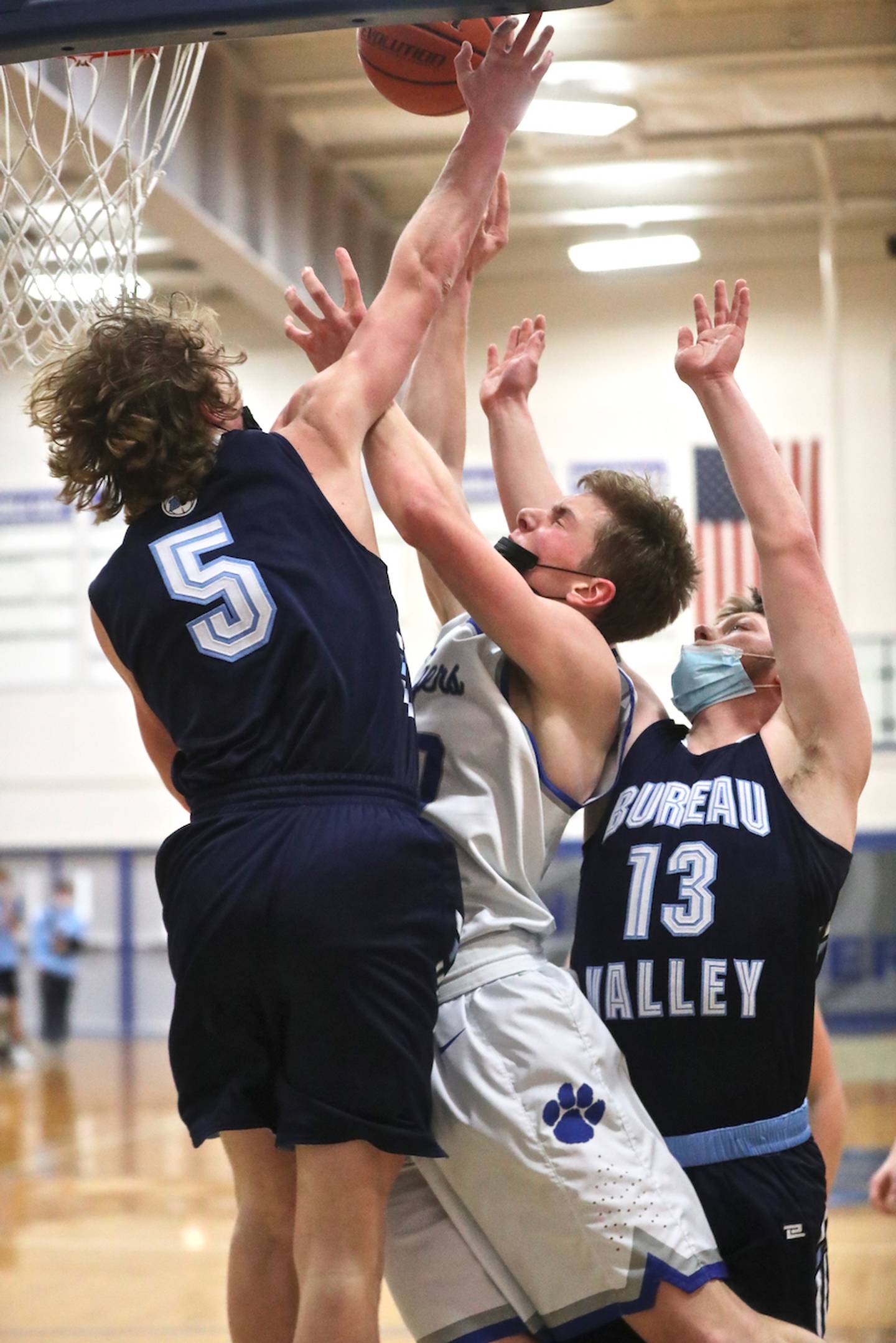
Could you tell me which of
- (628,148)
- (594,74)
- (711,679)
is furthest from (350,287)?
(628,148)

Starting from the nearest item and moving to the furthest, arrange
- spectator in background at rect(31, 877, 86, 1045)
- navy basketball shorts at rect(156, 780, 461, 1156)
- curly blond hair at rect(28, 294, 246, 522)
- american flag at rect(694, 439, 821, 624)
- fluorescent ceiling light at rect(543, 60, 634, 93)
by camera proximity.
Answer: navy basketball shorts at rect(156, 780, 461, 1156), curly blond hair at rect(28, 294, 246, 522), fluorescent ceiling light at rect(543, 60, 634, 93), american flag at rect(694, 439, 821, 624), spectator in background at rect(31, 877, 86, 1045)

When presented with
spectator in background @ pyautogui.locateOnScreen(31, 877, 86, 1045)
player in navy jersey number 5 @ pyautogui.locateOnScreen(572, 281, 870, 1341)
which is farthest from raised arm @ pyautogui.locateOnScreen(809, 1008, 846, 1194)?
spectator in background @ pyautogui.locateOnScreen(31, 877, 86, 1045)

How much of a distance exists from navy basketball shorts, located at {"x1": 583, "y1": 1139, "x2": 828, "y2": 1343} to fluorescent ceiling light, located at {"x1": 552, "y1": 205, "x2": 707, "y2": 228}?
12014mm

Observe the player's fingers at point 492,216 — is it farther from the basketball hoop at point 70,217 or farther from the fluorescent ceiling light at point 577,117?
the fluorescent ceiling light at point 577,117

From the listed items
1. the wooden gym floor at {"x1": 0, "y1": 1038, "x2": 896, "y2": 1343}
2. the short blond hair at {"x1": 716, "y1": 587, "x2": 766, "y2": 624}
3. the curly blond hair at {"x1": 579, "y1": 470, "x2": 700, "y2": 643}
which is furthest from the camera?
the wooden gym floor at {"x1": 0, "y1": 1038, "x2": 896, "y2": 1343}

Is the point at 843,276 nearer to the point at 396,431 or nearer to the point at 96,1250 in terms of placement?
the point at 96,1250

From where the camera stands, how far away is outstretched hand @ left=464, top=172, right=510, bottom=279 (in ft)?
11.1

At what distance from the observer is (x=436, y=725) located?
2766 millimetres

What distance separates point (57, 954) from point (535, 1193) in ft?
47.5

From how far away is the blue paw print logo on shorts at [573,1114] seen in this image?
7.91 feet

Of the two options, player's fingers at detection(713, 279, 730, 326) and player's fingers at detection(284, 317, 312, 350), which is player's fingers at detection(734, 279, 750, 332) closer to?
player's fingers at detection(713, 279, 730, 326)

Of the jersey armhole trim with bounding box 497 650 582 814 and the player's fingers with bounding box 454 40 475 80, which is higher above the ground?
the player's fingers with bounding box 454 40 475 80

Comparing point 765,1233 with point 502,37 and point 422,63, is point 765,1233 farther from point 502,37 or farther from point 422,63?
point 422,63

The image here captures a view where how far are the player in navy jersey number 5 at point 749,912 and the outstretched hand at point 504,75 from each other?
59 centimetres
